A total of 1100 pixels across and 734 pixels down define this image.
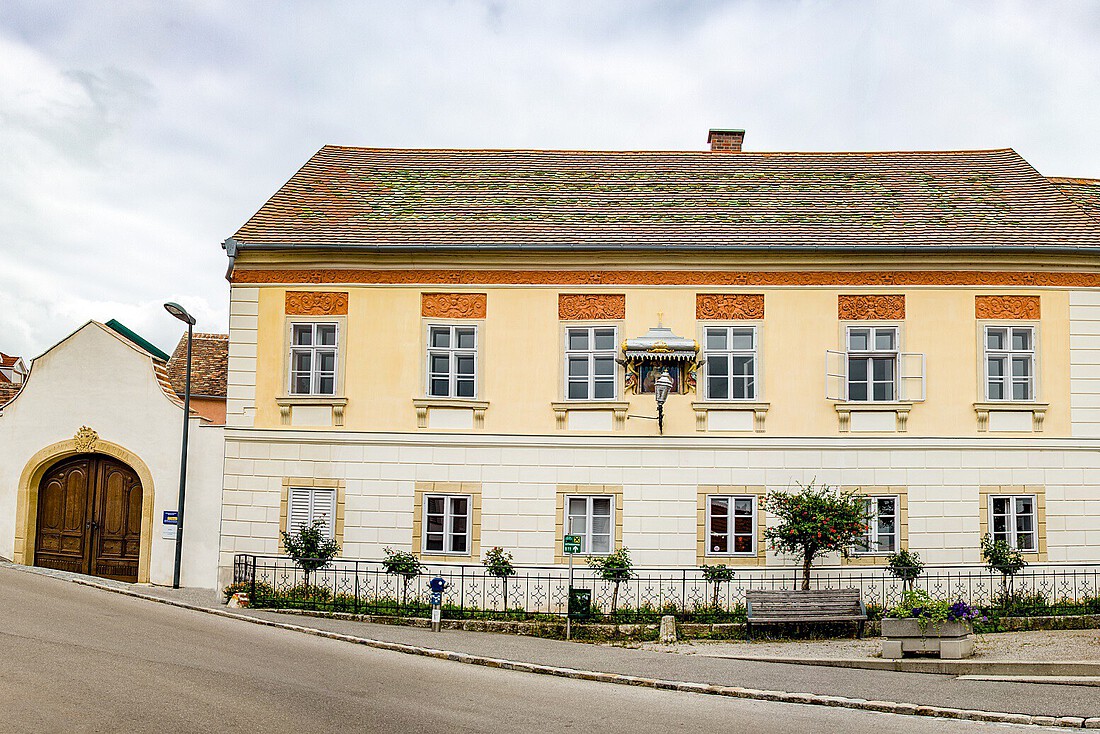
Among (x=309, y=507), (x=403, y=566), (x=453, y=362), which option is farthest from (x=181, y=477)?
(x=453, y=362)

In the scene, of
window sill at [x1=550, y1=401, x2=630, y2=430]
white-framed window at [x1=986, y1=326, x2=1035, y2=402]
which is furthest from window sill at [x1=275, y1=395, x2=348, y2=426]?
white-framed window at [x1=986, y1=326, x2=1035, y2=402]

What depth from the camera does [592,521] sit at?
19.8 meters

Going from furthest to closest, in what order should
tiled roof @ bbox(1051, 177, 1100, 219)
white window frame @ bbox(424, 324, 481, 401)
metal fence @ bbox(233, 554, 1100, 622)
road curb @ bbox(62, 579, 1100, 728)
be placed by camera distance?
tiled roof @ bbox(1051, 177, 1100, 219), white window frame @ bbox(424, 324, 481, 401), metal fence @ bbox(233, 554, 1100, 622), road curb @ bbox(62, 579, 1100, 728)

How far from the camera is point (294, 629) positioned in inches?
648

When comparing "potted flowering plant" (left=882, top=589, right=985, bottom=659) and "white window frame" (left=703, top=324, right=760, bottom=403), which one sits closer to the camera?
"potted flowering plant" (left=882, top=589, right=985, bottom=659)

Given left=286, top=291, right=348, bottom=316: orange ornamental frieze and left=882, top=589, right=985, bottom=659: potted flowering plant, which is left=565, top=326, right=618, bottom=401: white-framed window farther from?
left=882, top=589, right=985, bottom=659: potted flowering plant

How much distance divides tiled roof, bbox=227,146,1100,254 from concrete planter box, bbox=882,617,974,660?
7.92 m

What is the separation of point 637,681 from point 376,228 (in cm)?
1107

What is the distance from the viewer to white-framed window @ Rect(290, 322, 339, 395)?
20.3m

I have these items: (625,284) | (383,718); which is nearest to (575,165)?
(625,284)

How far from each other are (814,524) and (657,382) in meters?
3.81

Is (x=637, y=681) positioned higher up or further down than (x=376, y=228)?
further down

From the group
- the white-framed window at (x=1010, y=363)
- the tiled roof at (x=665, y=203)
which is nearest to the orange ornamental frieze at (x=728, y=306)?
the tiled roof at (x=665, y=203)

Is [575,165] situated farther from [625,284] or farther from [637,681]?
[637,681]
